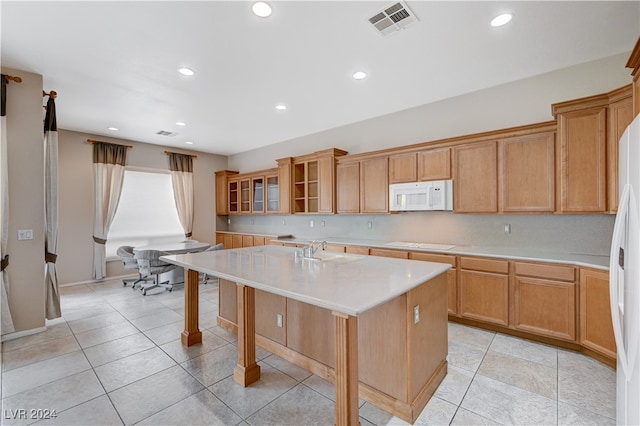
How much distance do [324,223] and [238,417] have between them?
12.8 ft

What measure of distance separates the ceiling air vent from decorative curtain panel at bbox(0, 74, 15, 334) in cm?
379

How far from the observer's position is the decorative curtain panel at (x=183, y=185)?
6.46m

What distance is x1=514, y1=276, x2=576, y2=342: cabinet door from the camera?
8.69ft

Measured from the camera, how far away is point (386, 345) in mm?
1888

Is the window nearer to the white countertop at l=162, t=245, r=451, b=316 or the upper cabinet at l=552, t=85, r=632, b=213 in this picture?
the white countertop at l=162, t=245, r=451, b=316

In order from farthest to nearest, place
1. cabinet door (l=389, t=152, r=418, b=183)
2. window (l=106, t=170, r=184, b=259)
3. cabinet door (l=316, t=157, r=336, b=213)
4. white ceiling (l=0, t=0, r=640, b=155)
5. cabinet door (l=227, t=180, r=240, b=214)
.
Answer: cabinet door (l=227, t=180, r=240, b=214) < window (l=106, t=170, r=184, b=259) < cabinet door (l=316, t=157, r=336, b=213) < cabinet door (l=389, t=152, r=418, b=183) < white ceiling (l=0, t=0, r=640, b=155)

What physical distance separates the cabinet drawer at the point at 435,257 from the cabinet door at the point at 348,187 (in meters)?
1.31

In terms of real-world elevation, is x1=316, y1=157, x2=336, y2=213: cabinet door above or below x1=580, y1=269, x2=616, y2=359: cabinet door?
above

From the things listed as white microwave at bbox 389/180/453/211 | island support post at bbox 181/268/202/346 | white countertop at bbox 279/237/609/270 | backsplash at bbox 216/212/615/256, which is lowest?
island support post at bbox 181/268/202/346

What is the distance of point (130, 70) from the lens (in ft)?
9.96

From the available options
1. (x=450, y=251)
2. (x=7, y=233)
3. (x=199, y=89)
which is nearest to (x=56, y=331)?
(x=7, y=233)

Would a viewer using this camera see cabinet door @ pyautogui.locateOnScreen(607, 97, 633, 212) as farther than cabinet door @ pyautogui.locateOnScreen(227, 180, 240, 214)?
No

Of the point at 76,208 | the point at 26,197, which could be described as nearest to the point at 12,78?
the point at 26,197

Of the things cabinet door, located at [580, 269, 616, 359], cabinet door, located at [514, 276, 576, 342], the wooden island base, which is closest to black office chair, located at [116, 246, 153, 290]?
the wooden island base
